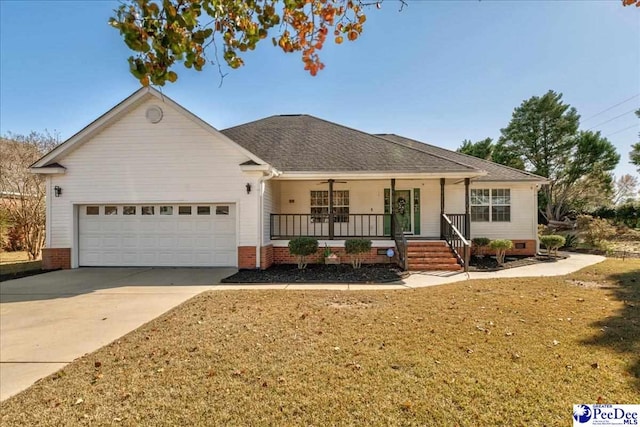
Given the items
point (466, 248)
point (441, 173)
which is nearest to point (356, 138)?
point (441, 173)

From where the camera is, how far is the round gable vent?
36.6ft

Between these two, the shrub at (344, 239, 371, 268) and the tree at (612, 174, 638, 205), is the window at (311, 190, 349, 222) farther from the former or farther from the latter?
the tree at (612, 174, 638, 205)

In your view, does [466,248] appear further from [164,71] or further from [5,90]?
[5,90]

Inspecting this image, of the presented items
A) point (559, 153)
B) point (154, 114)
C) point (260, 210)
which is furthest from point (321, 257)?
point (559, 153)

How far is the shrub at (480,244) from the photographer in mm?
12853

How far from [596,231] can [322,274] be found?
1459cm

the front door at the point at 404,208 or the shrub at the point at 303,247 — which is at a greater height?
the front door at the point at 404,208

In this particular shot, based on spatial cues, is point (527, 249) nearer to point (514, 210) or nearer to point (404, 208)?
point (514, 210)

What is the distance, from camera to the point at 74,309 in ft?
21.5

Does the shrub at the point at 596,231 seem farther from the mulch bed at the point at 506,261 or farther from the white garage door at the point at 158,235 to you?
the white garage door at the point at 158,235

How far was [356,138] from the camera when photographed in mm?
14727

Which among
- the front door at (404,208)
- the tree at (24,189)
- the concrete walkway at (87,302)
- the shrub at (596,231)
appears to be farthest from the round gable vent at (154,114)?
the shrub at (596,231)

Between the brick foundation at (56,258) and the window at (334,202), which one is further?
the window at (334,202)

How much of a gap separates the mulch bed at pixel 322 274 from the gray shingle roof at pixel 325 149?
3507 mm
